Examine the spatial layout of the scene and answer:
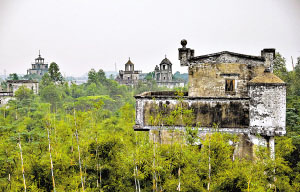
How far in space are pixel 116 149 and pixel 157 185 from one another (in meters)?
1.63

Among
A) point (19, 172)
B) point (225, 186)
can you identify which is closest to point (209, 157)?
point (225, 186)

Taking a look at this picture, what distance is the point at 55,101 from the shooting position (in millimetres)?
31688

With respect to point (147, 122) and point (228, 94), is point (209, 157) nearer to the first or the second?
point (147, 122)

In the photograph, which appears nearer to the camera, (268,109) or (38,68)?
(268,109)

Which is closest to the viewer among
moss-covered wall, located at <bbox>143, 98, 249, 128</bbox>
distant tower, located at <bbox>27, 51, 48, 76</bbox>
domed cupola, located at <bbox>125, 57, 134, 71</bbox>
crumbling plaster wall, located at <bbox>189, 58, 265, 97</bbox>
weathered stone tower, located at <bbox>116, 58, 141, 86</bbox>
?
moss-covered wall, located at <bbox>143, 98, 249, 128</bbox>

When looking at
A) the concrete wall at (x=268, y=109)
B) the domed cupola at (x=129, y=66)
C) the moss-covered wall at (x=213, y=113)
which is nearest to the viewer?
the concrete wall at (x=268, y=109)

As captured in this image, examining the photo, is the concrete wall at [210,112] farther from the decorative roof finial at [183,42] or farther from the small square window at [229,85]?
the decorative roof finial at [183,42]

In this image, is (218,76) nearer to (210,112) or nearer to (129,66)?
(210,112)

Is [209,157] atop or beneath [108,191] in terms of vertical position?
atop

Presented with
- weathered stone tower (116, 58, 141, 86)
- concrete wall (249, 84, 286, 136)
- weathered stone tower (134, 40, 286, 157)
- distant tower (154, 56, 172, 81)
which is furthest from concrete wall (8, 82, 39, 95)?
concrete wall (249, 84, 286, 136)

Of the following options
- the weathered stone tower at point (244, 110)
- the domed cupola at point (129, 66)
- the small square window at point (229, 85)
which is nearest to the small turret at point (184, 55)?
the weathered stone tower at point (244, 110)

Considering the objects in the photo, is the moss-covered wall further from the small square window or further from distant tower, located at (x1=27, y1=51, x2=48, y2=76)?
distant tower, located at (x1=27, y1=51, x2=48, y2=76)

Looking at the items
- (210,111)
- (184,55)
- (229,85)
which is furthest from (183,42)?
(210,111)

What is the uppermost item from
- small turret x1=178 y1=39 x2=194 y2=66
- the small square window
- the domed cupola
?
the domed cupola
